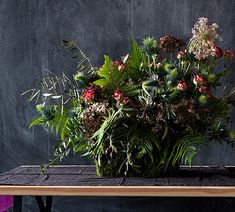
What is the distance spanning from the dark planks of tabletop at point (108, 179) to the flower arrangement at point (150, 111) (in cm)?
7

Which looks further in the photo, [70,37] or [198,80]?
[70,37]

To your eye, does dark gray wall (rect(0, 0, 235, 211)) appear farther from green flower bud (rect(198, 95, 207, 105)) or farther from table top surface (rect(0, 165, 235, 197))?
green flower bud (rect(198, 95, 207, 105))

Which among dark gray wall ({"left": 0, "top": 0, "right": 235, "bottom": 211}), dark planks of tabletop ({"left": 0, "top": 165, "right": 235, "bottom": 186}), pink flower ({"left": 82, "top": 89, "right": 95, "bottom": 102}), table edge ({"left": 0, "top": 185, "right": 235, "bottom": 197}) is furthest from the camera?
dark gray wall ({"left": 0, "top": 0, "right": 235, "bottom": 211})

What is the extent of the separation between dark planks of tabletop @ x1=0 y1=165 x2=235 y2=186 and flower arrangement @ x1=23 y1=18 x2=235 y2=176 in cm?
7

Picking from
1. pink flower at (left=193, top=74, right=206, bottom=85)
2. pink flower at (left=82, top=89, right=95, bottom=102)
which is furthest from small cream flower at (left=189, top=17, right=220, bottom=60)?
pink flower at (left=82, top=89, right=95, bottom=102)

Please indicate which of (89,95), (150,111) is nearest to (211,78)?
(150,111)

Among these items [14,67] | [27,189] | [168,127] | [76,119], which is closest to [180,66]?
[168,127]

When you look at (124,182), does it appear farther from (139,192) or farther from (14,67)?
A: (14,67)

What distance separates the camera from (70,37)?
99.2 inches

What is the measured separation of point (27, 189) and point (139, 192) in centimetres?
36

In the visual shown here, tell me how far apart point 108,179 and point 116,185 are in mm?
134

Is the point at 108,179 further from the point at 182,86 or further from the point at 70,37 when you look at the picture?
the point at 70,37

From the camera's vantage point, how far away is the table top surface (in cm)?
160

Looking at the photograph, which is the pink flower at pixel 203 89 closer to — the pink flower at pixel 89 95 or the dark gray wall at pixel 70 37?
the pink flower at pixel 89 95
